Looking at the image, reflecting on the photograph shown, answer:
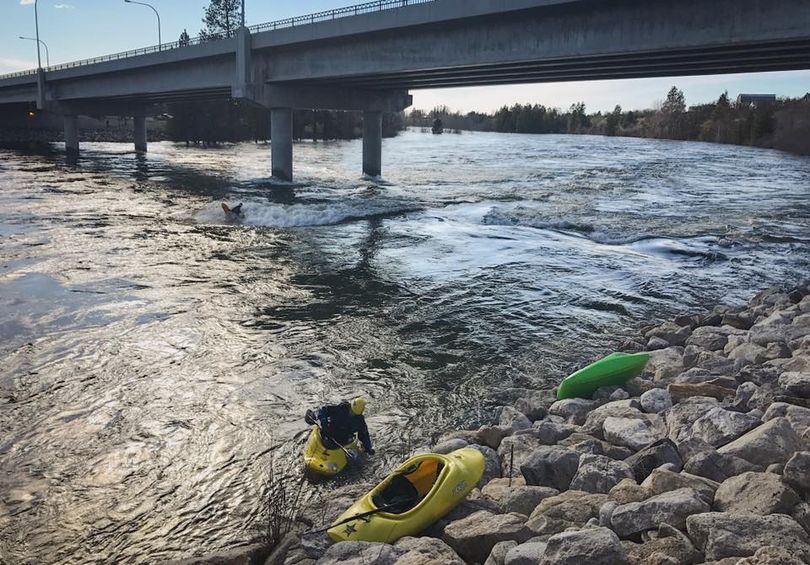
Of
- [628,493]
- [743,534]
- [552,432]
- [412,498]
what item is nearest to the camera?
[743,534]

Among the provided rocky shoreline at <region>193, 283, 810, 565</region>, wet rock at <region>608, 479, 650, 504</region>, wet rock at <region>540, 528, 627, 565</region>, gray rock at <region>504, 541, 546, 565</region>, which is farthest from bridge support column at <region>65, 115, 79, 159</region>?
wet rock at <region>540, 528, 627, 565</region>

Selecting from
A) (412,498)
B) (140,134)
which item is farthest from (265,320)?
(140,134)

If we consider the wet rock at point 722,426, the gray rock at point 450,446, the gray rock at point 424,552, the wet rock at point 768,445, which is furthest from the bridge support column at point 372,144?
the gray rock at point 424,552


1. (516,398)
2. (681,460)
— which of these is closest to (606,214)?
(516,398)

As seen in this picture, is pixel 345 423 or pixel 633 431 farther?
pixel 345 423

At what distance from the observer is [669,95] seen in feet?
512

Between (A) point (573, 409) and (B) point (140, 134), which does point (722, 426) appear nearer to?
(A) point (573, 409)

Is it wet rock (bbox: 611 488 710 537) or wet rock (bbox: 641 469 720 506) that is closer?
wet rock (bbox: 611 488 710 537)

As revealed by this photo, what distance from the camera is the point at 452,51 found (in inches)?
1030

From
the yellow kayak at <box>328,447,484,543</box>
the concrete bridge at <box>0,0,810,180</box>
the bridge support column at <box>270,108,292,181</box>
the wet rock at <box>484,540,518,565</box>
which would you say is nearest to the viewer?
the wet rock at <box>484,540,518,565</box>

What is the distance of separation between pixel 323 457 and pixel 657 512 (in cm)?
384

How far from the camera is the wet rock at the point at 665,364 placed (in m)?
8.52

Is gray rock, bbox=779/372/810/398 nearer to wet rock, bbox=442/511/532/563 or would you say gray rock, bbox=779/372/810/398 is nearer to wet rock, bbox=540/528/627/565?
wet rock, bbox=442/511/532/563

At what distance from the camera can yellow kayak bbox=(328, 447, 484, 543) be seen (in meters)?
5.08
